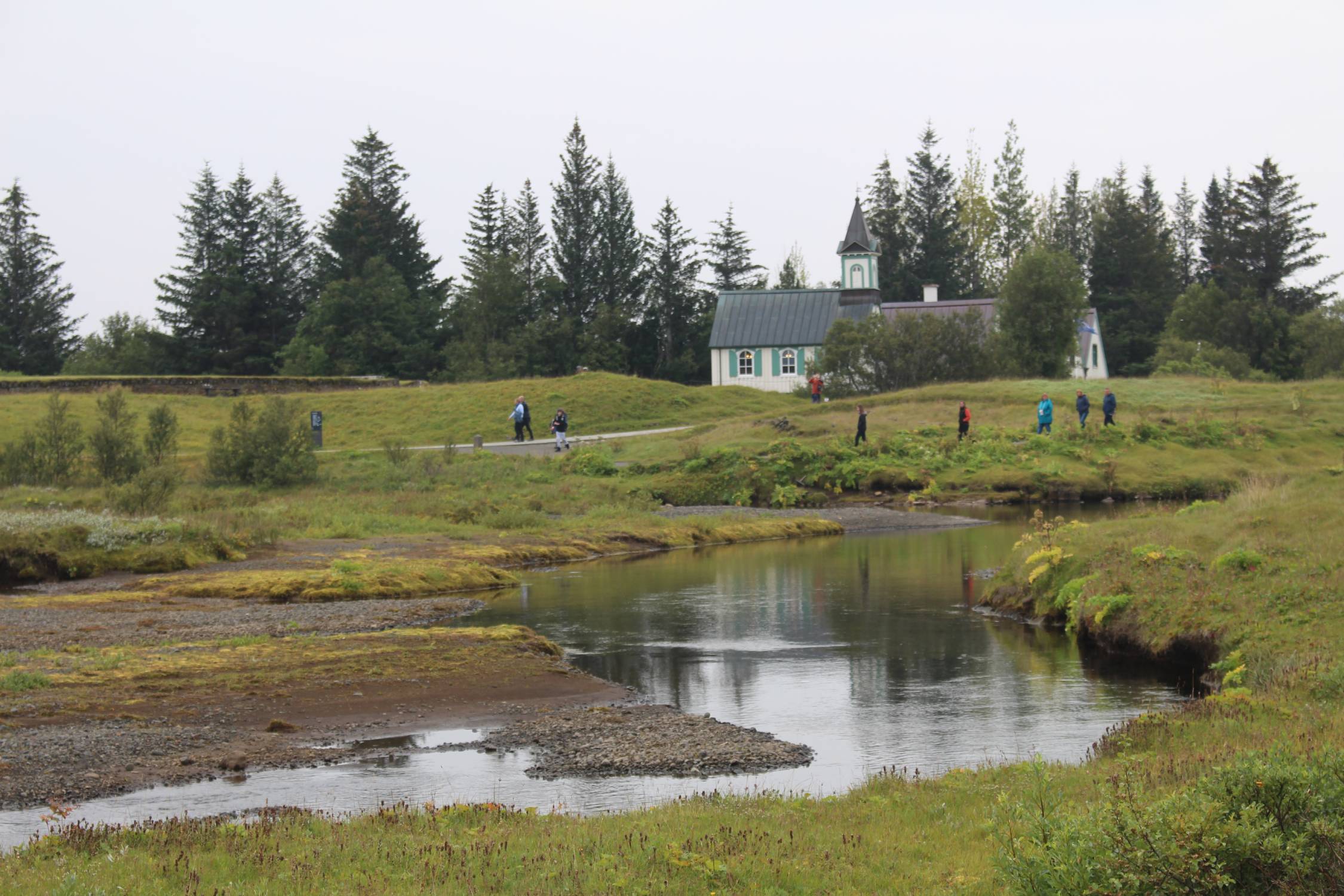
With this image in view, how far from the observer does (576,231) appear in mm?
98250

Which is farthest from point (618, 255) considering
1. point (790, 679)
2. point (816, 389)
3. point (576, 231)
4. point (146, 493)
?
point (790, 679)

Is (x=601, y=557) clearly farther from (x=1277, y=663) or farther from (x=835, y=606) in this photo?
(x=1277, y=663)

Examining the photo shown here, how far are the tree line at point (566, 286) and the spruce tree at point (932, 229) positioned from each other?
18 centimetres

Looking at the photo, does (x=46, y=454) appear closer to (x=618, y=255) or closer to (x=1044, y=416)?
(x=1044, y=416)

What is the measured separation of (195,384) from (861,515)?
127ft

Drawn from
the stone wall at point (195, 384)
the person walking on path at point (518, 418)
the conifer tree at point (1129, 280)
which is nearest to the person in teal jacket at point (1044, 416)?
the person walking on path at point (518, 418)

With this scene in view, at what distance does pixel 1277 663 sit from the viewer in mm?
15797

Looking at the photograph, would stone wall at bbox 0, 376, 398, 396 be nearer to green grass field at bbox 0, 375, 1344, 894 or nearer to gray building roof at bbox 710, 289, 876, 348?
gray building roof at bbox 710, 289, 876, 348

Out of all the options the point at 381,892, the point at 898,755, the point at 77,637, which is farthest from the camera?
the point at 77,637

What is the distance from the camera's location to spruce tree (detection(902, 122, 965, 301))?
10338 cm

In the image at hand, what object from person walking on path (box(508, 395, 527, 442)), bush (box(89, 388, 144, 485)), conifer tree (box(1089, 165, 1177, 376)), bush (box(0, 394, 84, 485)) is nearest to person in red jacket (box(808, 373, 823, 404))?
person walking on path (box(508, 395, 527, 442))

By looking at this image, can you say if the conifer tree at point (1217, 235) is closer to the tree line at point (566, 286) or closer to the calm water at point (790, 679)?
the tree line at point (566, 286)

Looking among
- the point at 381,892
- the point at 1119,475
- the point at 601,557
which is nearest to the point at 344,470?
the point at 601,557

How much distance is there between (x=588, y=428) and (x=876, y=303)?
3200cm
